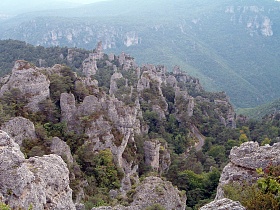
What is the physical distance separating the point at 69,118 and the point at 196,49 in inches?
5556

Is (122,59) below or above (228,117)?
above

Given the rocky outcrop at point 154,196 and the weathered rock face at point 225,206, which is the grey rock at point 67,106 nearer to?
the rocky outcrop at point 154,196

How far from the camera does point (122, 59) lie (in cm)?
8194

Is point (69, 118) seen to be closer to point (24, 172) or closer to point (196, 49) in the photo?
point (24, 172)

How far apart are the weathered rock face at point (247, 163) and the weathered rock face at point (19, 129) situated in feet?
46.2

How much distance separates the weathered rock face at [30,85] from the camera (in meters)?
29.2

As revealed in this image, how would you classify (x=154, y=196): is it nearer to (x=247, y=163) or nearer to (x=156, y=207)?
(x=156, y=207)

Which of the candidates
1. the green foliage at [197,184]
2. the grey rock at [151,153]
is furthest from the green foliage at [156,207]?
the grey rock at [151,153]

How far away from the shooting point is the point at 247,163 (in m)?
16.4

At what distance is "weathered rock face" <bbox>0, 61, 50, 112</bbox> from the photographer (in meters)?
29.2

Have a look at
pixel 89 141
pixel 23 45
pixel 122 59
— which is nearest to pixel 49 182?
pixel 89 141

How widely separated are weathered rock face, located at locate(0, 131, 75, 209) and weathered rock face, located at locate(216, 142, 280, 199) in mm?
7067

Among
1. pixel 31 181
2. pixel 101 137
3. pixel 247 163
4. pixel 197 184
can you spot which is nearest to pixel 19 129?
pixel 101 137

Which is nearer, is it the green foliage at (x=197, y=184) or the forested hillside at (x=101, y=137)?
the forested hillside at (x=101, y=137)
